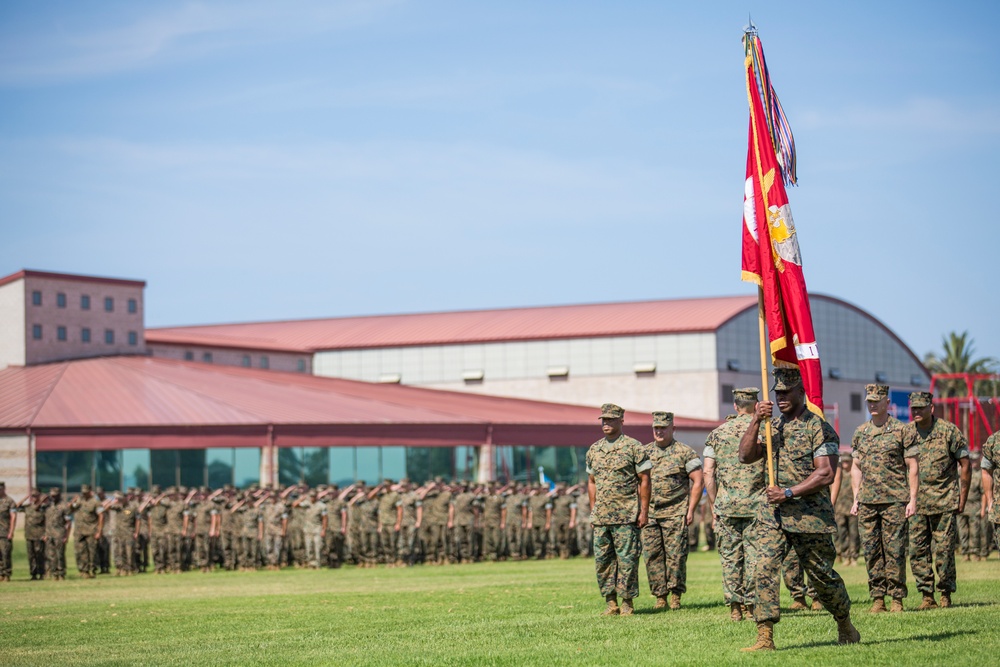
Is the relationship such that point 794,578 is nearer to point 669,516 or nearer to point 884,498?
point 884,498

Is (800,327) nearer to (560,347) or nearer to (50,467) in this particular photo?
(50,467)

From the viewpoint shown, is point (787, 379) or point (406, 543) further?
point (406, 543)

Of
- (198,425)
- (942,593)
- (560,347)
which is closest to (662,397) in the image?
(560,347)

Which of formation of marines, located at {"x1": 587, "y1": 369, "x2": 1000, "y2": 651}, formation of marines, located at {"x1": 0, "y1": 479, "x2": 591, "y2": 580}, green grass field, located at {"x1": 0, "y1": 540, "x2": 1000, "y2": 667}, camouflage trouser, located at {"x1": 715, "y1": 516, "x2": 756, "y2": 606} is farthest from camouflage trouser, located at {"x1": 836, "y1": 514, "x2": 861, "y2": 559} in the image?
camouflage trouser, located at {"x1": 715, "y1": 516, "x2": 756, "y2": 606}

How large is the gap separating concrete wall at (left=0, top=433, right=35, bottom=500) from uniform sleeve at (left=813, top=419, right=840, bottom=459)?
41.5 metres

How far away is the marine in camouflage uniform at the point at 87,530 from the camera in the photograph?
1187 inches

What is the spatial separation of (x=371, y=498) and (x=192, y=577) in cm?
500

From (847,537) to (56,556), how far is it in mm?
15981

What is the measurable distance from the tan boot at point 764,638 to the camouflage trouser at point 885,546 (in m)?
3.43

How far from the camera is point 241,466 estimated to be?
49.9 metres

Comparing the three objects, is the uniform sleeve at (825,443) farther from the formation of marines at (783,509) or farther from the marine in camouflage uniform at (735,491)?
the marine in camouflage uniform at (735,491)

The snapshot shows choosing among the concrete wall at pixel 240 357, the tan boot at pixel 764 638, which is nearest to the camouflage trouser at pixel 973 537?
the tan boot at pixel 764 638

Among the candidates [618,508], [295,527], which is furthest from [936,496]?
[295,527]

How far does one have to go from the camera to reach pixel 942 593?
1473 centimetres
